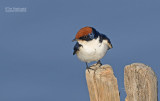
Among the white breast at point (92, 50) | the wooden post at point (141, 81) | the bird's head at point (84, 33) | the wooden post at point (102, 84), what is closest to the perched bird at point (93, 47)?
the white breast at point (92, 50)

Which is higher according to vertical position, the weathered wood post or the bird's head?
the bird's head

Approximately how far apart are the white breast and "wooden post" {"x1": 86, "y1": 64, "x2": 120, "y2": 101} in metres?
1.77

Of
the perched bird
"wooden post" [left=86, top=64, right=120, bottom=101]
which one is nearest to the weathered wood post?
"wooden post" [left=86, top=64, right=120, bottom=101]

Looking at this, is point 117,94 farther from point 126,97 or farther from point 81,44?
point 81,44

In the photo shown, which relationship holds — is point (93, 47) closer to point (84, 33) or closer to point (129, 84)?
point (84, 33)

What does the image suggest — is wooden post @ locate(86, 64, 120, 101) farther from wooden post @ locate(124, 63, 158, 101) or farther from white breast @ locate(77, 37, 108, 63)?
white breast @ locate(77, 37, 108, 63)

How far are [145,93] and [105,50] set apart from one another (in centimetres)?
252

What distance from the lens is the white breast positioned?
7.29 meters

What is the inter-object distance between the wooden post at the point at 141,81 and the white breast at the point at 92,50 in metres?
2.22

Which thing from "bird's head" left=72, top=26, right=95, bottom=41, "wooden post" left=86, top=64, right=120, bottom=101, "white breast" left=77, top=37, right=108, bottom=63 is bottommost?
"wooden post" left=86, top=64, right=120, bottom=101

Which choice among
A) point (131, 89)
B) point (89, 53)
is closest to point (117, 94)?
point (131, 89)

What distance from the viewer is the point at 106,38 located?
7637 millimetres

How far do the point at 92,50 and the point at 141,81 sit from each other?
7.81ft

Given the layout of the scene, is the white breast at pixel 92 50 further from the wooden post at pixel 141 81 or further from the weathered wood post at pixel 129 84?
the wooden post at pixel 141 81
